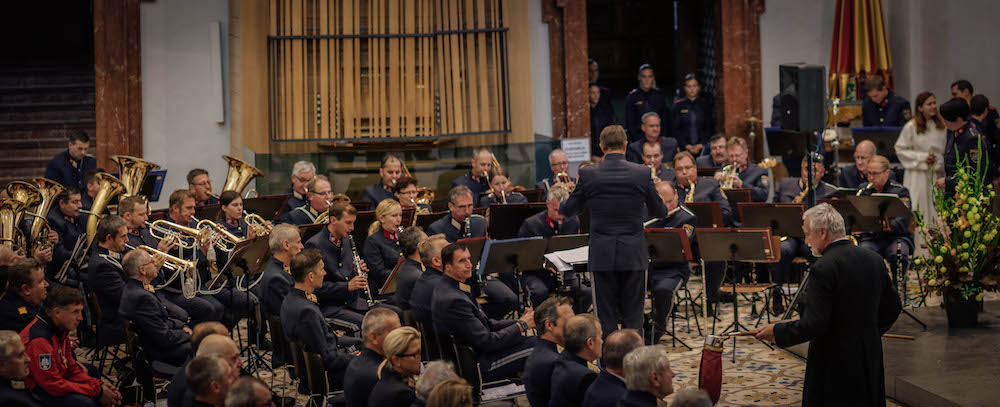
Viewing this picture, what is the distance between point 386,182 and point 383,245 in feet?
7.10

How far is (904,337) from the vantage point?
6984 mm

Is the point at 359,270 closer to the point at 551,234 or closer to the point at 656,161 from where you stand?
the point at 551,234

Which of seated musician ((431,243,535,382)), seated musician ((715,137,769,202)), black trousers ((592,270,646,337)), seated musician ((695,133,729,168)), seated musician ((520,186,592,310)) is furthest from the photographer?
seated musician ((695,133,729,168))

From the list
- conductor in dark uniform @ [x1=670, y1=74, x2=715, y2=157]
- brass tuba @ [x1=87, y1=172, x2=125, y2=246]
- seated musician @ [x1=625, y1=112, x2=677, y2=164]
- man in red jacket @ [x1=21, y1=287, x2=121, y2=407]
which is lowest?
man in red jacket @ [x1=21, y1=287, x2=121, y2=407]

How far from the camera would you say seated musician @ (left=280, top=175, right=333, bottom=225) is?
344 inches

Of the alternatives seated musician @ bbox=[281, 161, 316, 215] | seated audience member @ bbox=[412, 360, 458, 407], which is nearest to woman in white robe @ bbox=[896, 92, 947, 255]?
seated musician @ bbox=[281, 161, 316, 215]

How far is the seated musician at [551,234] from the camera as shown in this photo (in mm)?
8023

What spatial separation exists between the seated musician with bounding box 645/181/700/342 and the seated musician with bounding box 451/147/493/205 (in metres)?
2.46

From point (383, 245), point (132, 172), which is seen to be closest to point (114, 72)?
point (132, 172)

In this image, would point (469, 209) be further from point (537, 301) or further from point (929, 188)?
point (929, 188)

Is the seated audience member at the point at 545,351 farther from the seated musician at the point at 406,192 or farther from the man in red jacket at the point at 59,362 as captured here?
the seated musician at the point at 406,192

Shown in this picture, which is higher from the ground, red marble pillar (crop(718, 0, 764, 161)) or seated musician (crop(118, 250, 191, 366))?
red marble pillar (crop(718, 0, 764, 161))

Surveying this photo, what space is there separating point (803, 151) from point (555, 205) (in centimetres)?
375

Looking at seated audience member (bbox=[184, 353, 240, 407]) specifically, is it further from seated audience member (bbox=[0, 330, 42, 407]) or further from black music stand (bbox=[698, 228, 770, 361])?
black music stand (bbox=[698, 228, 770, 361])
